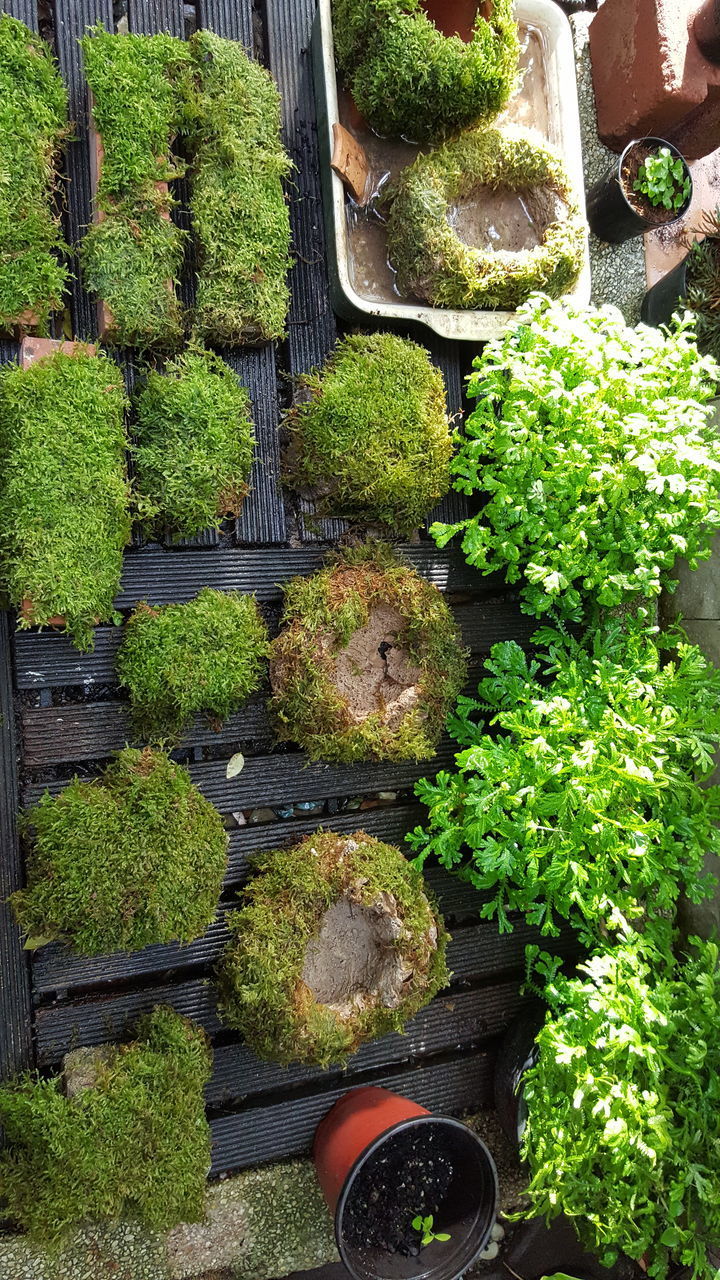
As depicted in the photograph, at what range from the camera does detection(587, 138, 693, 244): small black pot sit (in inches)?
116

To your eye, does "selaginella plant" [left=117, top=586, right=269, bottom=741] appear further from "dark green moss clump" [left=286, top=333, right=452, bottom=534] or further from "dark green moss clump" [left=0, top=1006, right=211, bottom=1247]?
"dark green moss clump" [left=0, top=1006, right=211, bottom=1247]

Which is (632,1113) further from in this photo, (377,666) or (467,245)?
(467,245)

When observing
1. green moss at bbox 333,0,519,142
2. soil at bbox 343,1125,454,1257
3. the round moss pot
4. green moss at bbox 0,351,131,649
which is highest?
green moss at bbox 333,0,519,142

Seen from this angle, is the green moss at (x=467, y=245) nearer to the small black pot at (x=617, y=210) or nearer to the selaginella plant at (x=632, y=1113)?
the small black pot at (x=617, y=210)

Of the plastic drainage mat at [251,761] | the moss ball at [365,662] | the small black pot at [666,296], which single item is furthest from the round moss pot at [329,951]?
the small black pot at [666,296]

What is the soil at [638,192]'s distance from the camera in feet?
9.80

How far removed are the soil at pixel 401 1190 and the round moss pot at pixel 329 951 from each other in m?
0.37

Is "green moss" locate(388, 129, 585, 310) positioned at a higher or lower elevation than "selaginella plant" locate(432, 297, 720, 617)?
higher

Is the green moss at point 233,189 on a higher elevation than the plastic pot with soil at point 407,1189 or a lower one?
higher

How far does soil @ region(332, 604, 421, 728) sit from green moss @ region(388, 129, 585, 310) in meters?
1.04

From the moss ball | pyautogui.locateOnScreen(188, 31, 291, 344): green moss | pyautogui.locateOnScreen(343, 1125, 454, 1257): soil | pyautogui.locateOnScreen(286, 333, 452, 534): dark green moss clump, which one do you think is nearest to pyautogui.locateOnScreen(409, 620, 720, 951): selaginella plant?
the moss ball

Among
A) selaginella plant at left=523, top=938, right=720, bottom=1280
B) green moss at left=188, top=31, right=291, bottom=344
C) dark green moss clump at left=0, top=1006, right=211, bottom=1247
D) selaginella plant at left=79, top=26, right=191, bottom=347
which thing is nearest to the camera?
selaginella plant at left=523, top=938, right=720, bottom=1280

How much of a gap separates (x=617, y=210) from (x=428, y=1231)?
11.5 feet

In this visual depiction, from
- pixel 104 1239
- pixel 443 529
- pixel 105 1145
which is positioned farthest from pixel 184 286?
pixel 104 1239
